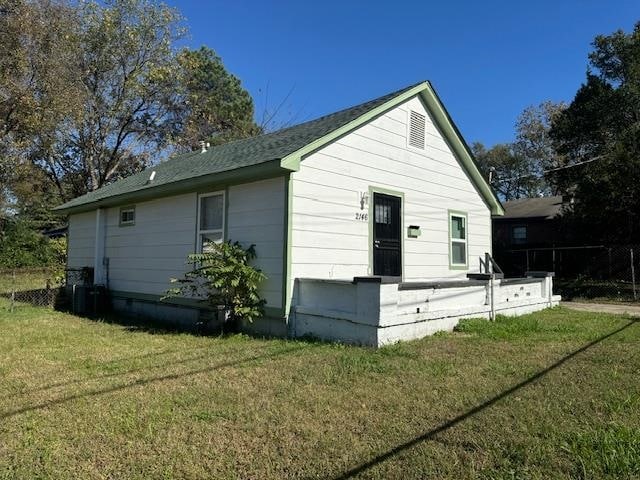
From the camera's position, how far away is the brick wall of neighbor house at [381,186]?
794 cm

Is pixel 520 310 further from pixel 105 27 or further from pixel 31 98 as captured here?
pixel 105 27

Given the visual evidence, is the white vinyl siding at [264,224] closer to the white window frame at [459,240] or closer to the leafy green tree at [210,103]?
the white window frame at [459,240]

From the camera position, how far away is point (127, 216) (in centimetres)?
1169

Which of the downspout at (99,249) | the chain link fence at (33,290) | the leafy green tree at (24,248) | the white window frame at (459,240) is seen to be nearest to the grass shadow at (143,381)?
the white window frame at (459,240)

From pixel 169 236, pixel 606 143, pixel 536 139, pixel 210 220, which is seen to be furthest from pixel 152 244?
pixel 536 139

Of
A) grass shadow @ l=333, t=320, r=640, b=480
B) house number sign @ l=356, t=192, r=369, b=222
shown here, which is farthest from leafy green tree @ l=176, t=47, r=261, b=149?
grass shadow @ l=333, t=320, r=640, b=480

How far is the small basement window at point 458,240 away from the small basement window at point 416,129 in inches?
72.8

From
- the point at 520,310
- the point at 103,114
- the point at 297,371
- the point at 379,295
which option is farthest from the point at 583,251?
the point at 103,114

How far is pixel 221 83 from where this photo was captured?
113 ft

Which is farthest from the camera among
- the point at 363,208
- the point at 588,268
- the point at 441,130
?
the point at 588,268

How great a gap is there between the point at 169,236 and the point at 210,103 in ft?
78.9

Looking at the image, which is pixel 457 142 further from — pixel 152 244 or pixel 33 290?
pixel 33 290

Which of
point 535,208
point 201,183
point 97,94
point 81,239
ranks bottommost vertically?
point 81,239

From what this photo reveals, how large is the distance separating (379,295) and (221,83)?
102 feet
